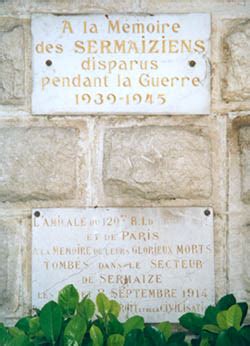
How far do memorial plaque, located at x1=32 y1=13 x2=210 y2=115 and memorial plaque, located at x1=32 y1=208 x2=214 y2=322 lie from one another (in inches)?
16.1

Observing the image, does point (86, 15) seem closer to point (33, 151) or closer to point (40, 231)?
point (33, 151)

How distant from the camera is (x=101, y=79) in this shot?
89.0 inches

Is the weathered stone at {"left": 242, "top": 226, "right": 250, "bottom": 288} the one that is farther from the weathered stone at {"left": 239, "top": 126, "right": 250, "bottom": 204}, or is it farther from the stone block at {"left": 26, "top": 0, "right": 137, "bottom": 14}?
the stone block at {"left": 26, "top": 0, "right": 137, "bottom": 14}

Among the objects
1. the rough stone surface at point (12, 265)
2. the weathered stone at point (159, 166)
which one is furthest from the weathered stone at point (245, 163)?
the rough stone surface at point (12, 265)

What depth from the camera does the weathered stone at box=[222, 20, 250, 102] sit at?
2250 millimetres

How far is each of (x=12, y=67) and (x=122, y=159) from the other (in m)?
0.56

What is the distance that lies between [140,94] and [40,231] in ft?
2.14

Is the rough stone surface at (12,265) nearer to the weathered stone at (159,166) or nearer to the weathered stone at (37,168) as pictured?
the weathered stone at (37,168)

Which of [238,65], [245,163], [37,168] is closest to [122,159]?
A: [37,168]

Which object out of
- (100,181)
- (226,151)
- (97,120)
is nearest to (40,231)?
(100,181)

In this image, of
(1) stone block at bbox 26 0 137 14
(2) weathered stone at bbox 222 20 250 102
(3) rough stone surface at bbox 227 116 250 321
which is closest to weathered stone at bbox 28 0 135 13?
(1) stone block at bbox 26 0 137 14

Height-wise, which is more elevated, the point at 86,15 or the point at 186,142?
the point at 86,15

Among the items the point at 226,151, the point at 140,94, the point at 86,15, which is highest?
the point at 86,15

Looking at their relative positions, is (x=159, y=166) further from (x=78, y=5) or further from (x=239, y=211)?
(x=78, y=5)
